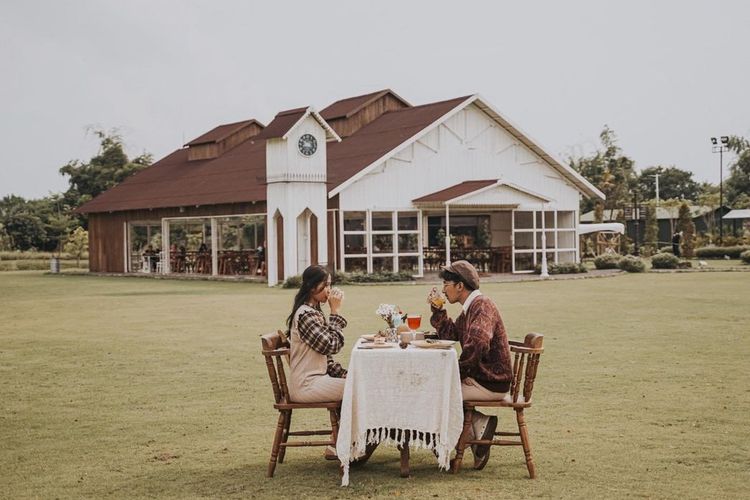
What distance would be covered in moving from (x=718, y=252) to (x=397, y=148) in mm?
21738

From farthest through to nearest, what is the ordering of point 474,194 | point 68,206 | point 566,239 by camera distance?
point 68,206, point 566,239, point 474,194

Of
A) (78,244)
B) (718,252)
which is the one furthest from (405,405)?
(78,244)

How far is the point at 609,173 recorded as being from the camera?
230 feet

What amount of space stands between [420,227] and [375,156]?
8.55ft

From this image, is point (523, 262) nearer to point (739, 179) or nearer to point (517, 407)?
point (517, 407)

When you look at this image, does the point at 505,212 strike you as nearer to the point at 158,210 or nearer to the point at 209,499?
the point at 158,210

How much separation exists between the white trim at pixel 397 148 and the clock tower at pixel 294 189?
53 cm

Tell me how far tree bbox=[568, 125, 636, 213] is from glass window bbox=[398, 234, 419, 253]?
33146 mm

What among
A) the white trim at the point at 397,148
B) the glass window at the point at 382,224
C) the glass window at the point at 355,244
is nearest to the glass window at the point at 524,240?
the glass window at the point at 382,224

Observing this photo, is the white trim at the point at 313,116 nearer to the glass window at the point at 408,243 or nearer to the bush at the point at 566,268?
the glass window at the point at 408,243

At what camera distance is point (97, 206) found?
45219 mm

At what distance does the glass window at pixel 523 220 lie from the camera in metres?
40.1

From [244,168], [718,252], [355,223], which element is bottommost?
[718,252]

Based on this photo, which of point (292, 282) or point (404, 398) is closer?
point (404, 398)
